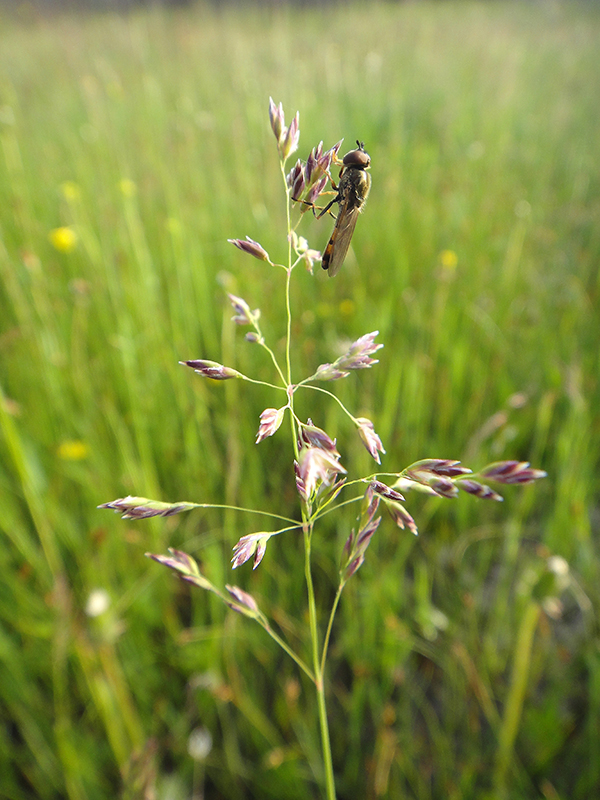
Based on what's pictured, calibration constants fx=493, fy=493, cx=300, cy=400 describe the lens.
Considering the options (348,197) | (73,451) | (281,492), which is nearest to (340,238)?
(348,197)

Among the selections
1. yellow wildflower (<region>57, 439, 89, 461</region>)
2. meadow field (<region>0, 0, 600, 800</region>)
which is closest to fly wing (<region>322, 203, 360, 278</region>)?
meadow field (<region>0, 0, 600, 800</region>)

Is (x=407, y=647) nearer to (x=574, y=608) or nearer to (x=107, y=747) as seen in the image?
(x=574, y=608)

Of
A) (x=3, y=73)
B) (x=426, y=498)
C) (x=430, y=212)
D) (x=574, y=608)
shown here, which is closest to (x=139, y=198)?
(x=430, y=212)

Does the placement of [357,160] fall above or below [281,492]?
above

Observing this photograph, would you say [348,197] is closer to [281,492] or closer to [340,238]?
[340,238]

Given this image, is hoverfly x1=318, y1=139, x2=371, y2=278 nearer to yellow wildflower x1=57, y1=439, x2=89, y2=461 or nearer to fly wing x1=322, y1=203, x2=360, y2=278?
fly wing x1=322, y1=203, x2=360, y2=278

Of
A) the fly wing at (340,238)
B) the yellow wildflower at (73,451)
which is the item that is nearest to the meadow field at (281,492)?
the yellow wildflower at (73,451)
